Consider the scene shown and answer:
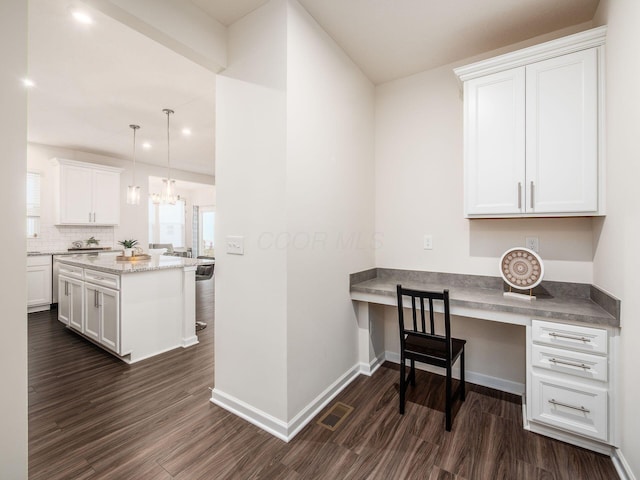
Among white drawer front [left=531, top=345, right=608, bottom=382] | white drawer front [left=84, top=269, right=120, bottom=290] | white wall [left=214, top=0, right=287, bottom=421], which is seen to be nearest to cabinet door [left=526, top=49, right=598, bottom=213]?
white drawer front [left=531, top=345, right=608, bottom=382]

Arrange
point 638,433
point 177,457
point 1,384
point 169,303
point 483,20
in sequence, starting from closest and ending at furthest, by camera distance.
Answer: point 1,384, point 638,433, point 177,457, point 483,20, point 169,303

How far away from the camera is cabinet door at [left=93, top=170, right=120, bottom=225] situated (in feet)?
18.4

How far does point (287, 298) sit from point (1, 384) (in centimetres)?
125

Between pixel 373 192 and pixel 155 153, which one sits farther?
pixel 155 153

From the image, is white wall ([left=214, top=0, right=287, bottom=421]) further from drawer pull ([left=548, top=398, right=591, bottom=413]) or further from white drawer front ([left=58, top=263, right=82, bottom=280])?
white drawer front ([left=58, top=263, right=82, bottom=280])

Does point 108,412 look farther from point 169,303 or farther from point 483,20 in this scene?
point 483,20

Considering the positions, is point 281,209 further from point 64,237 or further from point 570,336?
point 64,237

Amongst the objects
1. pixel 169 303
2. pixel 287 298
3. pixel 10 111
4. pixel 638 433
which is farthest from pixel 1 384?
pixel 638 433

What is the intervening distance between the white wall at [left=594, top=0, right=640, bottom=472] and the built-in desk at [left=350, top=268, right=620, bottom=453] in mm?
69

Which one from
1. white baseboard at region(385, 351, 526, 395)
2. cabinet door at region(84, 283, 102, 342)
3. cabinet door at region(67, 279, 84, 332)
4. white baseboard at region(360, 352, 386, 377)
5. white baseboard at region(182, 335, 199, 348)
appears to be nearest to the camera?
white baseboard at region(385, 351, 526, 395)

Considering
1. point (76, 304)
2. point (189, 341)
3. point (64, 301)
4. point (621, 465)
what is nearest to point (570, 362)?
point (621, 465)

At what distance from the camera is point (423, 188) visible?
2744 millimetres

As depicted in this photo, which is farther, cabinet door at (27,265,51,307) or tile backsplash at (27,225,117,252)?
tile backsplash at (27,225,117,252)

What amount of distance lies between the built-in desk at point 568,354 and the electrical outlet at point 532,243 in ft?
0.91
